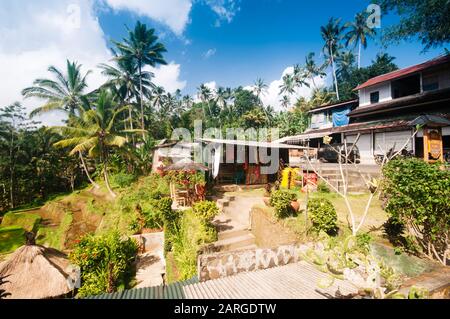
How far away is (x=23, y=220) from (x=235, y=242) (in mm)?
20002

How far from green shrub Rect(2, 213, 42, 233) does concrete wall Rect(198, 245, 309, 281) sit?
62.0ft

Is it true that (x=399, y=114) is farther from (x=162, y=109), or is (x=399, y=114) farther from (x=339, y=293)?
(x=162, y=109)

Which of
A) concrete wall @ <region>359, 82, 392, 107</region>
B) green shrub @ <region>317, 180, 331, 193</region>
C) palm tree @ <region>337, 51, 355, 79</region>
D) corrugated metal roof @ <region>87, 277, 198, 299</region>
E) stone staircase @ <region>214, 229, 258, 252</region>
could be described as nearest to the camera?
corrugated metal roof @ <region>87, 277, 198, 299</region>

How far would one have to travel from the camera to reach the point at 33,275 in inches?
252

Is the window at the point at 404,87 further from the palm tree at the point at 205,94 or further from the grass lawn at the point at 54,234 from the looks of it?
the palm tree at the point at 205,94

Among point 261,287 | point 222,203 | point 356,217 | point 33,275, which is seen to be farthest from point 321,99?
point 33,275

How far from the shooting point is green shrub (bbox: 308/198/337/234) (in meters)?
6.38

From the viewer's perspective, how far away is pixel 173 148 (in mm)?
19984

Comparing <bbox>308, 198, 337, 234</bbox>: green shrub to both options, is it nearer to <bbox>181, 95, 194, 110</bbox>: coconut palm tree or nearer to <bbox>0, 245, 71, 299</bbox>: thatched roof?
<bbox>0, 245, 71, 299</bbox>: thatched roof

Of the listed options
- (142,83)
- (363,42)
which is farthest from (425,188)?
(363,42)

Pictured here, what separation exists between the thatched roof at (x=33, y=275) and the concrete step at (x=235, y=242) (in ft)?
16.1

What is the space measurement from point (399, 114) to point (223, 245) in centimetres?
1821

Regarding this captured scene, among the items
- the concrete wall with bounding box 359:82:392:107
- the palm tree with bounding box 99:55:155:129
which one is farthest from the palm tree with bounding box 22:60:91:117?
the concrete wall with bounding box 359:82:392:107

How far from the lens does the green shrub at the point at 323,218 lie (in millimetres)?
6379
